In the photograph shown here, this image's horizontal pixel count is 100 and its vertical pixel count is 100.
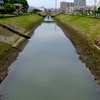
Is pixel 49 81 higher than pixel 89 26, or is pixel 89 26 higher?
pixel 89 26

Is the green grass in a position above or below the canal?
above

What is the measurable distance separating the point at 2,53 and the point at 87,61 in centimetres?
1076

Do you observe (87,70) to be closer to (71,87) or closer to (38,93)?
(71,87)

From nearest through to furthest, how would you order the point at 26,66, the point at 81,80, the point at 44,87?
the point at 44,87 < the point at 81,80 < the point at 26,66

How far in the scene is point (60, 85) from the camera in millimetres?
12266

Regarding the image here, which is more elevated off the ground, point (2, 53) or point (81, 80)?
point (2, 53)

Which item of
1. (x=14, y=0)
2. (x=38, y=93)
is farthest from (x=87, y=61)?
(x=14, y=0)

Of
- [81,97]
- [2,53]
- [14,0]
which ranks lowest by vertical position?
[81,97]

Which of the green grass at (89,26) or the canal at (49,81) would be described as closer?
the canal at (49,81)

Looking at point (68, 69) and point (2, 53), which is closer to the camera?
point (68, 69)

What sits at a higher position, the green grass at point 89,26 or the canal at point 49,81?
the green grass at point 89,26

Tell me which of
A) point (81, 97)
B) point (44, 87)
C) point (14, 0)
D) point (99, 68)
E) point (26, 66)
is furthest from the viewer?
point (14, 0)

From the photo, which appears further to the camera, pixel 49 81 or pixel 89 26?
pixel 89 26

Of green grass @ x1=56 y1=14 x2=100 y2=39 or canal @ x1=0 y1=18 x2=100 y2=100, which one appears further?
green grass @ x1=56 y1=14 x2=100 y2=39
